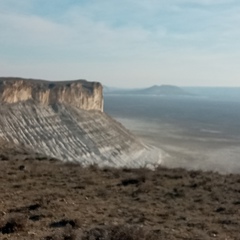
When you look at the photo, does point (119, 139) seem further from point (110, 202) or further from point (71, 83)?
point (110, 202)

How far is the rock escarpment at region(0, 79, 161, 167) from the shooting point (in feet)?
139

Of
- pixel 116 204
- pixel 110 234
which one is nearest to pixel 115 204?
pixel 116 204

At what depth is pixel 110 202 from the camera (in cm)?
1425

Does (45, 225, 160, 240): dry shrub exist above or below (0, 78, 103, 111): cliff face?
below

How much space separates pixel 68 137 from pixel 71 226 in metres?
35.8

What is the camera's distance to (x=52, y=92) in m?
54.5

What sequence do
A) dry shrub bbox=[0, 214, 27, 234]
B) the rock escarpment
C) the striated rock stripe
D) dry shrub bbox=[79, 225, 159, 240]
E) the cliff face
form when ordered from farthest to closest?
the cliff face
the rock escarpment
the striated rock stripe
dry shrub bbox=[0, 214, 27, 234]
dry shrub bbox=[79, 225, 159, 240]

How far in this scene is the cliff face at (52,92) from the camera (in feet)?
156

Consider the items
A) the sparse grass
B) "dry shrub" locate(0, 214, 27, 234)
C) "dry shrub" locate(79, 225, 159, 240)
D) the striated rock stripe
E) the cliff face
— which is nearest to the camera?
"dry shrub" locate(79, 225, 159, 240)

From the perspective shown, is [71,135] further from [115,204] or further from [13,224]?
[13,224]

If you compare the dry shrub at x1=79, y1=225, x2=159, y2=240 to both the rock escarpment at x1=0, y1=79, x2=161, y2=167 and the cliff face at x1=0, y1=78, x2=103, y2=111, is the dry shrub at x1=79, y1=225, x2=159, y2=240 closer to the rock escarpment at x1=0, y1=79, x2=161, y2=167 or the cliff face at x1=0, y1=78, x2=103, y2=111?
the rock escarpment at x1=0, y1=79, x2=161, y2=167

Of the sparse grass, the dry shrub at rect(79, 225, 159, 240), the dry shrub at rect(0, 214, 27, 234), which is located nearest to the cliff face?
the sparse grass

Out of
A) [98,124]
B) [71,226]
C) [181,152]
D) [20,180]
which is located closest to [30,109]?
[98,124]

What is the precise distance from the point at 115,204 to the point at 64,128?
34704mm
